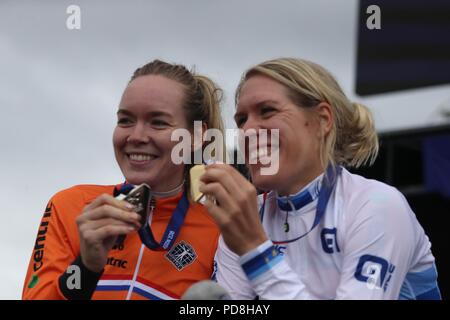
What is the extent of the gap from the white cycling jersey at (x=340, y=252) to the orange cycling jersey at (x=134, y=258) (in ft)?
0.72

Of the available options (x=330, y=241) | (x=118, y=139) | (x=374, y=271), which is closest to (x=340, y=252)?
(x=330, y=241)

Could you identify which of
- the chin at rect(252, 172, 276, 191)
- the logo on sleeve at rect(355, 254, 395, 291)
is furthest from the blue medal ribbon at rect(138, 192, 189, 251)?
the logo on sleeve at rect(355, 254, 395, 291)

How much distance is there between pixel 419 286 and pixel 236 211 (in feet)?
2.54

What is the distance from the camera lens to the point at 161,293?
267 centimetres

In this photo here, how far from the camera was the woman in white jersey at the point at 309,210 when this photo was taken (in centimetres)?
213

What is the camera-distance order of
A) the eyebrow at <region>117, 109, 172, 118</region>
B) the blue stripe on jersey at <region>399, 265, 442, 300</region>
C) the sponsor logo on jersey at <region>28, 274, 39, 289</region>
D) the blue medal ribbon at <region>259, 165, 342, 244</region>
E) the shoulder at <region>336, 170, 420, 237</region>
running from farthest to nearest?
1. the eyebrow at <region>117, 109, 172, 118</region>
2. the sponsor logo on jersey at <region>28, 274, 39, 289</region>
3. the blue stripe on jersey at <region>399, 265, 442, 300</region>
4. the blue medal ribbon at <region>259, 165, 342, 244</region>
5. the shoulder at <region>336, 170, 420, 237</region>

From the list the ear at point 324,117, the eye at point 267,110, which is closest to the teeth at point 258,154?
the eye at point 267,110

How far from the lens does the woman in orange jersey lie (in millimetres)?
2670

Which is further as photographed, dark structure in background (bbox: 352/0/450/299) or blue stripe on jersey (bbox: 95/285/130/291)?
dark structure in background (bbox: 352/0/450/299)

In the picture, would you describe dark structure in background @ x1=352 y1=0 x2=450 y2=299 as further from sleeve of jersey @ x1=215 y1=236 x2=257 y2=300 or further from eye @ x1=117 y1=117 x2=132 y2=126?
sleeve of jersey @ x1=215 y1=236 x2=257 y2=300

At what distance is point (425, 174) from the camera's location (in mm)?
8102

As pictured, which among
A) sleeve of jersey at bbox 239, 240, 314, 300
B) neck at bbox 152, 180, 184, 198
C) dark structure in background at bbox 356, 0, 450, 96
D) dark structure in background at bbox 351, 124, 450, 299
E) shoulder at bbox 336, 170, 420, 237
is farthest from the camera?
dark structure in background at bbox 351, 124, 450, 299

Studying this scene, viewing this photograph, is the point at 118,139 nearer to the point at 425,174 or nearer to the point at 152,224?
the point at 152,224
